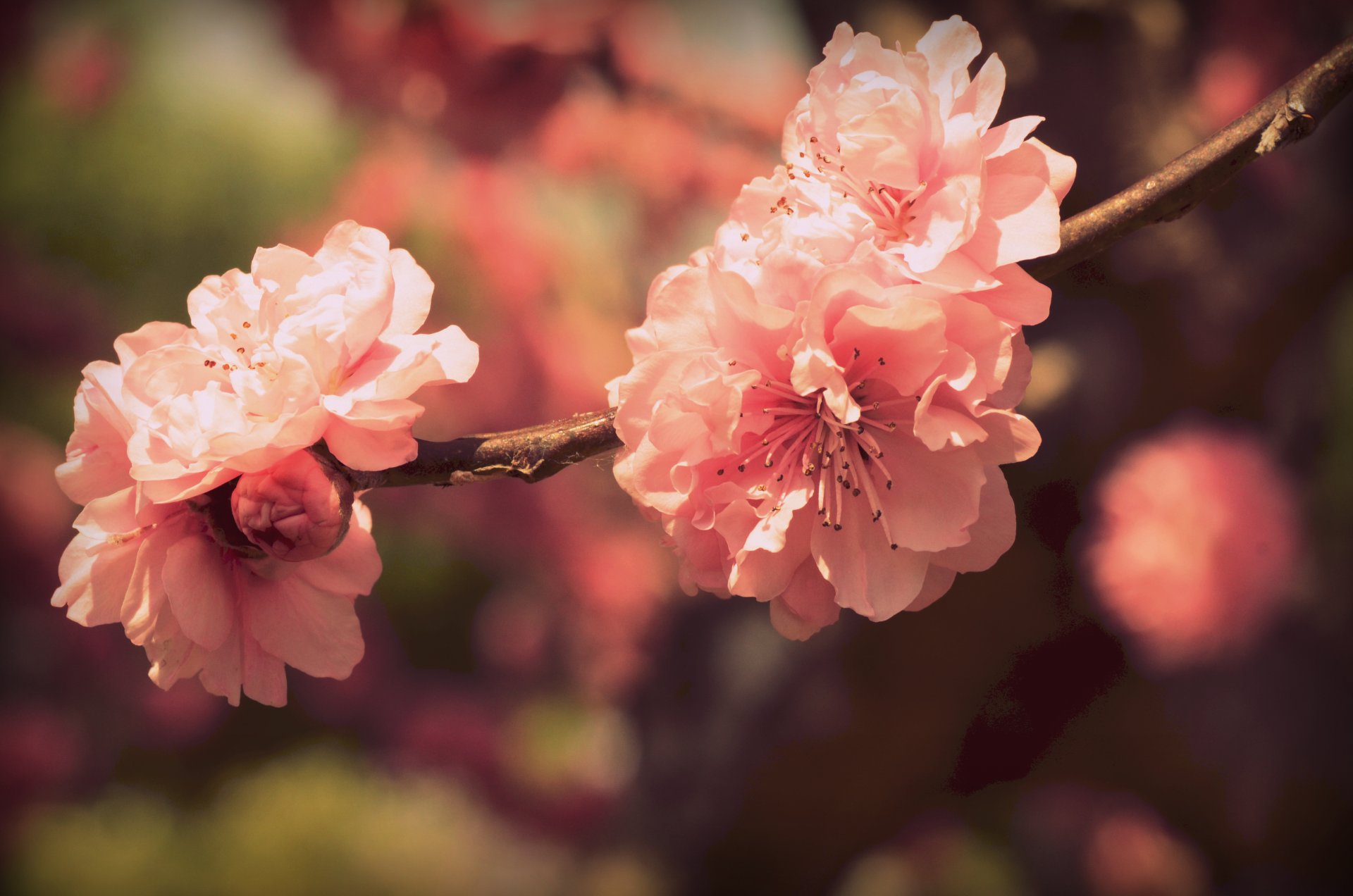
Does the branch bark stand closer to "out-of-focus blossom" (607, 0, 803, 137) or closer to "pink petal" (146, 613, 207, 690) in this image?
"pink petal" (146, 613, 207, 690)

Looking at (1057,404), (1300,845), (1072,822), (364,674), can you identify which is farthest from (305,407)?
(1300,845)

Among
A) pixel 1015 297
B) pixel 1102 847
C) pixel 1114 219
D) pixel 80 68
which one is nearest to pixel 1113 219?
pixel 1114 219

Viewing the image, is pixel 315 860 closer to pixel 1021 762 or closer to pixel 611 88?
pixel 1021 762

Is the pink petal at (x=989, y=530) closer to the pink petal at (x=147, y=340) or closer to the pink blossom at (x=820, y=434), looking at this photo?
the pink blossom at (x=820, y=434)

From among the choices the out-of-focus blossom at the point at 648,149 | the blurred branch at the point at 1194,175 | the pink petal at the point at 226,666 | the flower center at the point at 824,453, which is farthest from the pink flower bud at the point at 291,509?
the out-of-focus blossom at the point at 648,149

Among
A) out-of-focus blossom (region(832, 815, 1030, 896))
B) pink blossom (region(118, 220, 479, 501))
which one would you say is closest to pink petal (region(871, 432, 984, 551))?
pink blossom (region(118, 220, 479, 501))
